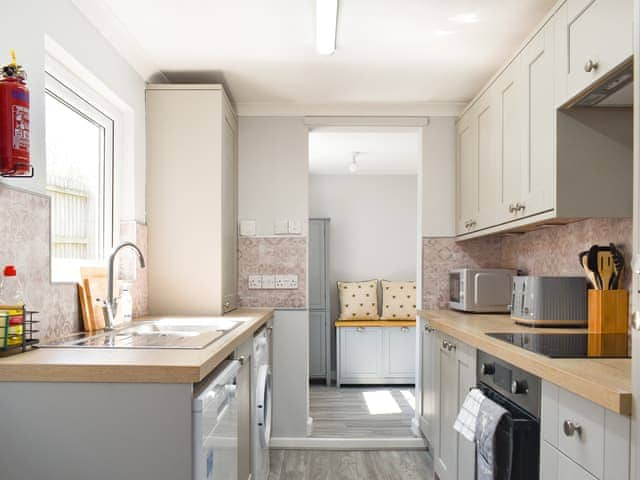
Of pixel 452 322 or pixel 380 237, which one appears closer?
pixel 452 322

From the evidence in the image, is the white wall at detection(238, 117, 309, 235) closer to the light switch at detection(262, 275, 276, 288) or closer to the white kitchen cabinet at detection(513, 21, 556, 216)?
the light switch at detection(262, 275, 276, 288)

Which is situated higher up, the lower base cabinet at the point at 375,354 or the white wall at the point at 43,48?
the white wall at the point at 43,48

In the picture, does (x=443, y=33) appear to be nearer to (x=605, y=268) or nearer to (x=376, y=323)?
(x=605, y=268)

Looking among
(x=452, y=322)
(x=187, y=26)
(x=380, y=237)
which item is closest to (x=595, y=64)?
(x=452, y=322)

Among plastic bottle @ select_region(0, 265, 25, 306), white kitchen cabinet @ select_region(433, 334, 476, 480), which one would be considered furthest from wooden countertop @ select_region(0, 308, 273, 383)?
white kitchen cabinet @ select_region(433, 334, 476, 480)

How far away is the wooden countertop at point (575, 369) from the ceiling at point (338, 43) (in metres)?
1.35

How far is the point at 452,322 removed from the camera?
285 centimetres

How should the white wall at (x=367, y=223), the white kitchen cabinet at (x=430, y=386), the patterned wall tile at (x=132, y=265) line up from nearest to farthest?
the patterned wall tile at (x=132, y=265) < the white kitchen cabinet at (x=430, y=386) < the white wall at (x=367, y=223)

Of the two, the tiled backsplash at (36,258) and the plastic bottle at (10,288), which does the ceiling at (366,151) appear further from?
the plastic bottle at (10,288)

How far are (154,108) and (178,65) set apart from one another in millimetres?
280

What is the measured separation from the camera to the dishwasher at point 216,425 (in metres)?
1.47

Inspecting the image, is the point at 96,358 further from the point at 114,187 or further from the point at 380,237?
the point at 380,237

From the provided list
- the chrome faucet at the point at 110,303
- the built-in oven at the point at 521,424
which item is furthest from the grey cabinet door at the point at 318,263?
the built-in oven at the point at 521,424

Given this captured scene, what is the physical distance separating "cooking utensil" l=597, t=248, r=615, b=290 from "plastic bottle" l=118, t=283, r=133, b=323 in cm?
210
